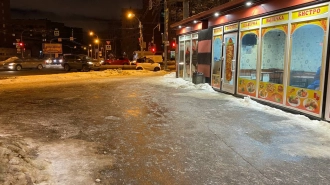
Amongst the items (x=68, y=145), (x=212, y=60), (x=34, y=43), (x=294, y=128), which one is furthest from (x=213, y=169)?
(x=34, y=43)

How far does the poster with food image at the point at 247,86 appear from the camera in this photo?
1069 cm

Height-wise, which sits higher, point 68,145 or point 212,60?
point 212,60

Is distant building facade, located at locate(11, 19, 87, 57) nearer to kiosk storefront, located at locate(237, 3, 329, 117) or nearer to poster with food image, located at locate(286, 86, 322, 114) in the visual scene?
kiosk storefront, located at locate(237, 3, 329, 117)

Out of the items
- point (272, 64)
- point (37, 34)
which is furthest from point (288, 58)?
point (37, 34)

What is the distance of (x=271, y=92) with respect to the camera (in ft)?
31.7

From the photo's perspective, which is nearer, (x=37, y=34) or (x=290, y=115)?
(x=290, y=115)

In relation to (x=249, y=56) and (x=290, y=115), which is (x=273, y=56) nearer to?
(x=249, y=56)

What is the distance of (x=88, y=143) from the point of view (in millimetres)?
5859

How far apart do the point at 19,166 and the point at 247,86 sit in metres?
8.72

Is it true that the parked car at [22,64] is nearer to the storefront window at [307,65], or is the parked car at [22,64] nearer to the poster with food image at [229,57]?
the poster with food image at [229,57]

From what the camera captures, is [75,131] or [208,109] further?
[208,109]

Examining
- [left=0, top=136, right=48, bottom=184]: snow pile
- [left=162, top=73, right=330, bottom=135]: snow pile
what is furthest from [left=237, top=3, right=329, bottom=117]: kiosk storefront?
[left=0, top=136, right=48, bottom=184]: snow pile

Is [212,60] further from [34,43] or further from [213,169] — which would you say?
[34,43]

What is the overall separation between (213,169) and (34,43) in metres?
119
